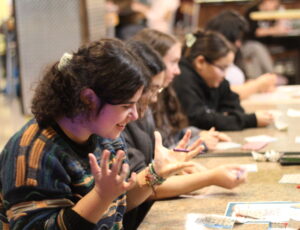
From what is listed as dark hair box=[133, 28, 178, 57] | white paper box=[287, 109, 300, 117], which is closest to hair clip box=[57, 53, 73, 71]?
dark hair box=[133, 28, 178, 57]

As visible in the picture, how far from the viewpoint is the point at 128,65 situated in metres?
1.58

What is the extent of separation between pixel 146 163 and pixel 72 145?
76cm

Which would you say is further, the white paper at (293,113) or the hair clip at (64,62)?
the white paper at (293,113)

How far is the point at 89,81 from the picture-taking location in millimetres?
1542

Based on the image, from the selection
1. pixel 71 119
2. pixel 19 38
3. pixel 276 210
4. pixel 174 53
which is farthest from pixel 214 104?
pixel 71 119

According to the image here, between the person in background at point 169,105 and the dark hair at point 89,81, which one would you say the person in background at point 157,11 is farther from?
the dark hair at point 89,81

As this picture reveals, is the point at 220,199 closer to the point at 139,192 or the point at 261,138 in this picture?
the point at 139,192

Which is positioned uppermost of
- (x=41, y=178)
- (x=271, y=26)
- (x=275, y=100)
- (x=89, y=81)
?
(x=89, y=81)

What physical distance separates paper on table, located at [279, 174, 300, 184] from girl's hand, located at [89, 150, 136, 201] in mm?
841

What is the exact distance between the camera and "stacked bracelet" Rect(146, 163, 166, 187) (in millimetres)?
1867

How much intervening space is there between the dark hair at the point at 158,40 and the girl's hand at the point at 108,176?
5.04 feet

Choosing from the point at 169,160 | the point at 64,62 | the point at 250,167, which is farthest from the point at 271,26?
the point at 64,62

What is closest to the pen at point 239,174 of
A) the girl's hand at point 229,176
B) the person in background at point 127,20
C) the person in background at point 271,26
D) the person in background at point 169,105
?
the girl's hand at point 229,176

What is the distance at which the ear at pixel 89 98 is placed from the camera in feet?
5.05
